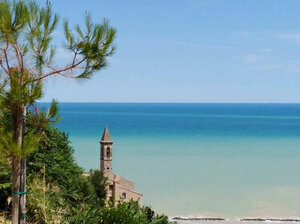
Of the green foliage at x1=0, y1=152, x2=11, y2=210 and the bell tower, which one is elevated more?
the green foliage at x1=0, y1=152, x2=11, y2=210

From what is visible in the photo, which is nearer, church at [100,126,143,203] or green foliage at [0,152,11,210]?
green foliage at [0,152,11,210]

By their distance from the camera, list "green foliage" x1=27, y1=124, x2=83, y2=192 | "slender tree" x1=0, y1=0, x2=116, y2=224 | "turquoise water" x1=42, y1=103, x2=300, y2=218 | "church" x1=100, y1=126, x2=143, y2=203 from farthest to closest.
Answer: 1. "turquoise water" x1=42, y1=103, x2=300, y2=218
2. "church" x1=100, y1=126, x2=143, y2=203
3. "green foliage" x1=27, y1=124, x2=83, y2=192
4. "slender tree" x1=0, y1=0, x2=116, y2=224

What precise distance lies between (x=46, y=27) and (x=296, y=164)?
6878 centimetres

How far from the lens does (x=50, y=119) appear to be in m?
8.08

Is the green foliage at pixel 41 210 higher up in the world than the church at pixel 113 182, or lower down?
higher up

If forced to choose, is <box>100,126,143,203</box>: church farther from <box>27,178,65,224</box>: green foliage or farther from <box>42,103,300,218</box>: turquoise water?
<box>27,178,65,224</box>: green foliage

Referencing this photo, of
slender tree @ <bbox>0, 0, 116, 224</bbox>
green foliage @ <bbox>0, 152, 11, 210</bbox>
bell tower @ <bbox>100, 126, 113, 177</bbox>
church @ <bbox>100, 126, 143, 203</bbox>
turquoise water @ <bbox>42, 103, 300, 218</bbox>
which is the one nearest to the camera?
slender tree @ <bbox>0, 0, 116, 224</bbox>

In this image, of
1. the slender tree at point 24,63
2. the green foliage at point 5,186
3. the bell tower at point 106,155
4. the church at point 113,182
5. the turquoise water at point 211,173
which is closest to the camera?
the slender tree at point 24,63

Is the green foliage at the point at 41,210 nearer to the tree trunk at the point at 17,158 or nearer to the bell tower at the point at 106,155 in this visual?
the tree trunk at the point at 17,158

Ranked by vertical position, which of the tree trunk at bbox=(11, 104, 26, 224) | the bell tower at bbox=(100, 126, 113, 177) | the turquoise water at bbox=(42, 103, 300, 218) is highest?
the tree trunk at bbox=(11, 104, 26, 224)

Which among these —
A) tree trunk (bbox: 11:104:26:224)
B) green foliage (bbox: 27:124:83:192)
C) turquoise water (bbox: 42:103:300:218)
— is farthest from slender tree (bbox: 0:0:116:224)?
turquoise water (bbox: 42:103:300:218)

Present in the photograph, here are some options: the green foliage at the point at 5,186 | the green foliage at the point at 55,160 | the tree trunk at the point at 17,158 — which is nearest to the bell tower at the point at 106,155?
the green foliage at the point at 55,160

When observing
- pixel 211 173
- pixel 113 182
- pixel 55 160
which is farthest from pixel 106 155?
pixel 211 173

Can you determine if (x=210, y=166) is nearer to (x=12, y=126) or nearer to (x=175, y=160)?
(x=175, y=160)
